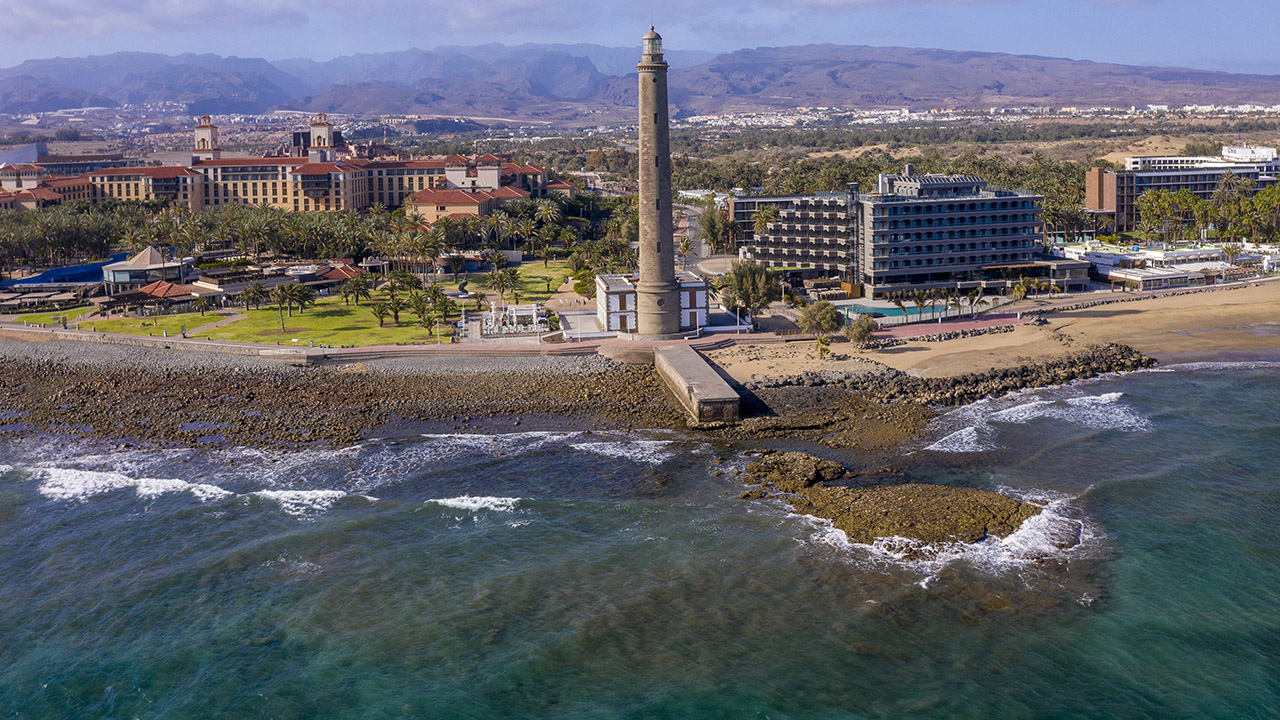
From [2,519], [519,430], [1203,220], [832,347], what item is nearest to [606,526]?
[519,430]

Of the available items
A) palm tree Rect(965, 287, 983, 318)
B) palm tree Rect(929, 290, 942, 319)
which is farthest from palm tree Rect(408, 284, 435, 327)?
palm tree Rect(965, 287, 983, 318)

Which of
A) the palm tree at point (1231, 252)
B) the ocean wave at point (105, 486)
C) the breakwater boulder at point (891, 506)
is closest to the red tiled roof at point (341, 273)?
the ocean wave at point (105, 486)

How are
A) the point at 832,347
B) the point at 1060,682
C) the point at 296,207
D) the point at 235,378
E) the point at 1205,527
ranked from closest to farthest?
the point at 1060,682, the point at 1205,527, the point at 235,378, the point at 832,347, the point at 296,207

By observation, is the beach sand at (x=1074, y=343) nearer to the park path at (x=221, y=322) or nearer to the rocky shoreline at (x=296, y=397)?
the rocky shoreline at (x=296, y=397)

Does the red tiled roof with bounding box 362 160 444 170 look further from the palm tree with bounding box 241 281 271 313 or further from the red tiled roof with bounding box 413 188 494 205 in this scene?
the palm tree with bounding box 241 281 271 313

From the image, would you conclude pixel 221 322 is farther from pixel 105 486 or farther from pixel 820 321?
pixel 820 321

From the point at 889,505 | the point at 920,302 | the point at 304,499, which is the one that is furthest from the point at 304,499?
the point at 920,302

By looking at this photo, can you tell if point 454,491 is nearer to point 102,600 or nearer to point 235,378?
point 102,600
